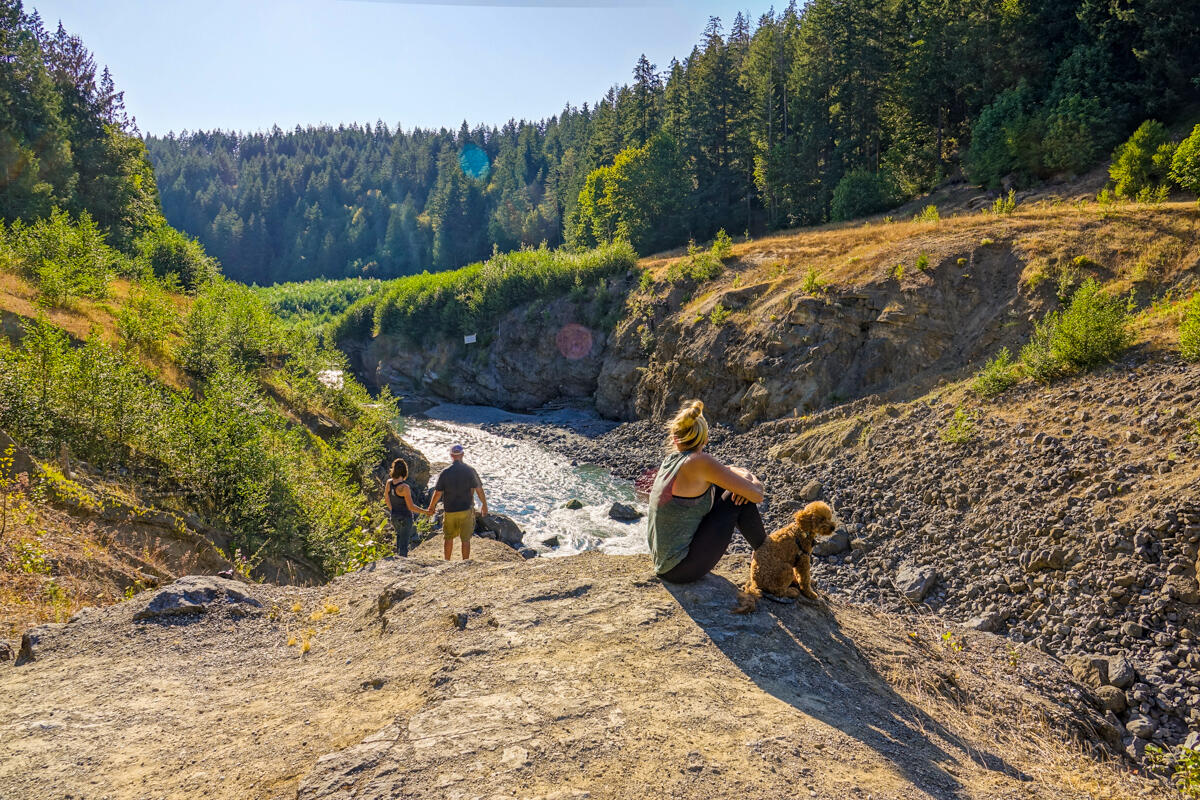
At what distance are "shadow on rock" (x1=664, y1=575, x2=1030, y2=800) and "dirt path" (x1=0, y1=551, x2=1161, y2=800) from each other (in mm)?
20

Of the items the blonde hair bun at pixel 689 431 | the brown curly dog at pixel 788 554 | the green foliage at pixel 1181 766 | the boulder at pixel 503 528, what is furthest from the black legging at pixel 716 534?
the boulder at pixel 503 528

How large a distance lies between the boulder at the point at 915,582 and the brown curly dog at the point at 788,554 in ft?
22.8

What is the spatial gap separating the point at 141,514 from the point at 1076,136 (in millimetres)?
35348

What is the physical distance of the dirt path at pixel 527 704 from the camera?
10.6 ft

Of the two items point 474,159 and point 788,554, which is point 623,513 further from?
A: point 474,159

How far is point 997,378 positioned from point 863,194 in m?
24.5

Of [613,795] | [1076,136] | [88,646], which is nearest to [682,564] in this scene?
[613,795]

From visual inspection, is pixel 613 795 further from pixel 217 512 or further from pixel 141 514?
pixel 217 512

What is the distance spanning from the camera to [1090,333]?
1312 centimetres

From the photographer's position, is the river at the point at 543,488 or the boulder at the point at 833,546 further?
the river at the point at 543,488

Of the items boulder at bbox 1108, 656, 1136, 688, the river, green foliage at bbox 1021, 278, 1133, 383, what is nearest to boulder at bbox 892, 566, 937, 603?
boulder at bbox 1108, 656, 1136, 688

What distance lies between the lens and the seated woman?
4852 mm

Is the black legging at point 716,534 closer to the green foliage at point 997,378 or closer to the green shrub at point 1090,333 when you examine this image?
the green shrub at point 1090,333

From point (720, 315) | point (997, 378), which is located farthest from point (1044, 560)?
point (720, 315)
